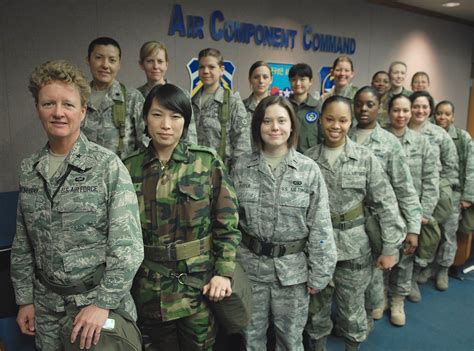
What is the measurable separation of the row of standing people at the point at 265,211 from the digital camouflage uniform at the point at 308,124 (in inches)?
26.3

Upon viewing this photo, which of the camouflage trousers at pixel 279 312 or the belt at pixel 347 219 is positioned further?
the belt at pixel 347 219

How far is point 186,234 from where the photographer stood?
5.08ft

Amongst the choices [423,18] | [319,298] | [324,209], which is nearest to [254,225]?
[324,209]

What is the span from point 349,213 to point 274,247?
58cm

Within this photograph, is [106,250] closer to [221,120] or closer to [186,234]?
[186,234]

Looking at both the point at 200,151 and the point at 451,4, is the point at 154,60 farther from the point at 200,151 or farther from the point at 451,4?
the point at 451,4

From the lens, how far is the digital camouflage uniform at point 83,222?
1275mm

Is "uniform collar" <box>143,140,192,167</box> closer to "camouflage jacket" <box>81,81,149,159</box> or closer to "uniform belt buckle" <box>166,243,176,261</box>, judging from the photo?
"uniform belt buckle" <box>166,243,176,261</box>

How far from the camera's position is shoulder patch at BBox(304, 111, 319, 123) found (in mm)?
3221

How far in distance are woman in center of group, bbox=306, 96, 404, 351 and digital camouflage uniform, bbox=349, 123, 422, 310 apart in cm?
25

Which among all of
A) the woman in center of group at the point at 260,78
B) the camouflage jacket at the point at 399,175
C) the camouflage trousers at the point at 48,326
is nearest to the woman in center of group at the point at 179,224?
the camouflage trousers at the point at 48,326

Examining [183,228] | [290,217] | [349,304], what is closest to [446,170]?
[349,304]

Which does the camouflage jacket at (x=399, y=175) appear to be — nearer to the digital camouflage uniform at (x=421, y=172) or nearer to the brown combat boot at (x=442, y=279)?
the digital camouflage uniform at (x=421, y=172)

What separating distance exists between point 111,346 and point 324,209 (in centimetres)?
109
